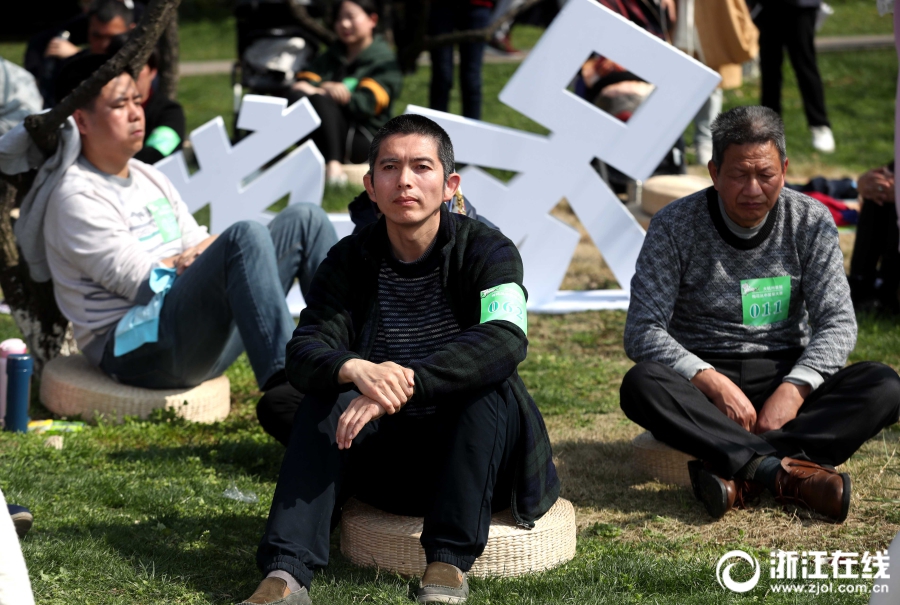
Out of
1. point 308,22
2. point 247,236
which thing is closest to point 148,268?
point 247,236

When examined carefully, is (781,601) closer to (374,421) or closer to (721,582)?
(721,582)

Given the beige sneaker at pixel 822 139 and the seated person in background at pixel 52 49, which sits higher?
the seated person in background at pixel 52 49

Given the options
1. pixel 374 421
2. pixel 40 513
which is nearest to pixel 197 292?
pixel 40 513

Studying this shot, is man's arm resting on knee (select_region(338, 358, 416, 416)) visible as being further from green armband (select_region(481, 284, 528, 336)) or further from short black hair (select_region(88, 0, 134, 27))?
short black hair (select_region(88, 0, 134, 27))

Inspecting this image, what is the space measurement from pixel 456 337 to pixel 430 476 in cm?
43

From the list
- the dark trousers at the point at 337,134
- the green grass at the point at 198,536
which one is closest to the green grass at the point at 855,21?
the dark trousers at the point at 337,134

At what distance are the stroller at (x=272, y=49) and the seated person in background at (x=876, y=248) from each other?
208 inches

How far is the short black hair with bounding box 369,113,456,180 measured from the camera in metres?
3.43

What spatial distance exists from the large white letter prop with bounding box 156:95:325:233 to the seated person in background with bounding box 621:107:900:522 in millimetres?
2871

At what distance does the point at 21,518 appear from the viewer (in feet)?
11.6

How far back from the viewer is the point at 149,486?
13.6 ft

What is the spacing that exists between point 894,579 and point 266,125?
5.10m

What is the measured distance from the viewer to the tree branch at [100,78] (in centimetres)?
477

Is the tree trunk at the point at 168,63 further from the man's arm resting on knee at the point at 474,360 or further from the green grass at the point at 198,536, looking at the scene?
the man's arm resting on knee at the point at 474,360
